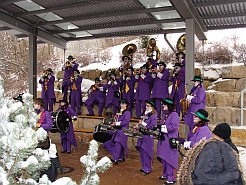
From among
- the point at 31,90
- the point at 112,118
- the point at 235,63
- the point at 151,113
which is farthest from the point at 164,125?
the point at 235,63

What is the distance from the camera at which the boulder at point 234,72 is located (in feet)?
A: 45.2

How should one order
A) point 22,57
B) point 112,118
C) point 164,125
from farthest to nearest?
1. point 22,57
2. point 112,118
3. point 164,125

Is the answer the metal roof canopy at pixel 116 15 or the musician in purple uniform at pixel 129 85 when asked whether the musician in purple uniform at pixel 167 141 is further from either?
the musician in purple uniform at pixel 129 85

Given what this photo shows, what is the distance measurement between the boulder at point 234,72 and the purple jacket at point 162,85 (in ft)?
16.9

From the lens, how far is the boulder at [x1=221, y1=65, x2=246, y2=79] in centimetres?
1379

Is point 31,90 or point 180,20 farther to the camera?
point 31,90

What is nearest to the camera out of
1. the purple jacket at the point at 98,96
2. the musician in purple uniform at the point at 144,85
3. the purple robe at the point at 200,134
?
the purple robe at the point at 200,134

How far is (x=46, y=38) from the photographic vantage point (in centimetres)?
1167

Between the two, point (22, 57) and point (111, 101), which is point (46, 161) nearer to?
point (111, 101)

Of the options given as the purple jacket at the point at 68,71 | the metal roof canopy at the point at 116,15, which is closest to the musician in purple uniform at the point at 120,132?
the metal roof canopy at the point at 116,15

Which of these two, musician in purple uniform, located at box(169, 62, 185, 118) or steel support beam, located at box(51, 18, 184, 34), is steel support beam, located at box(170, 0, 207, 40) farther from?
musician in purple uniform, located at box(169, 62, 185, 118)

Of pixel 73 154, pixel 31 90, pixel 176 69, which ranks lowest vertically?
pixel 73 154

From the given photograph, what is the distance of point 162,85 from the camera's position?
1030 cm

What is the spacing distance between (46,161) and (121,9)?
840 cm
